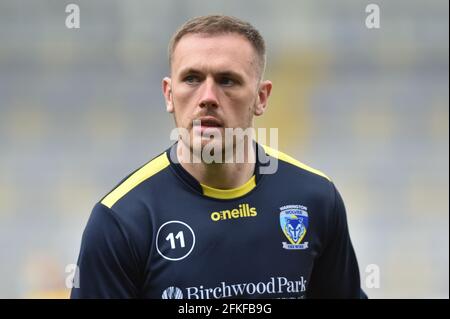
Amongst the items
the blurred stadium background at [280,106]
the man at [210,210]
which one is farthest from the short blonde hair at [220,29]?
the blurred stadium background at [280,106]

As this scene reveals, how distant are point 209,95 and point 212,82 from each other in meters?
0.06

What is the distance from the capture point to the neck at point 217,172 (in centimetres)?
285

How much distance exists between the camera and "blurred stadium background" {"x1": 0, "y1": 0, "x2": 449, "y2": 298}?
7453 mm

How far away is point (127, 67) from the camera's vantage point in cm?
800

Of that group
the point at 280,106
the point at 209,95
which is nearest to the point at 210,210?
Result: the point at 209,95

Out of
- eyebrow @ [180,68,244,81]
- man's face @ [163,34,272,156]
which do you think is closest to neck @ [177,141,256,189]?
man's face @ [163,34,272,156]

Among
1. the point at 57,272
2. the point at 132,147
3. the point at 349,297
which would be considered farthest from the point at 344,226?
the point at 132,147

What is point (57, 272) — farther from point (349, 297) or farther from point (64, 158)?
point (349, 297)

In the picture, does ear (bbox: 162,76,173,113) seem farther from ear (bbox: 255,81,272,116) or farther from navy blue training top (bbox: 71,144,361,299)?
ear (bbox: 255,81,272,116)

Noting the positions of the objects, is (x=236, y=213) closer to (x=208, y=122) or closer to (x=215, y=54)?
(x=208, y=122)

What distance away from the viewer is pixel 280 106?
789 cm

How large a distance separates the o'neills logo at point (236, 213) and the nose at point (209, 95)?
41 centimetres

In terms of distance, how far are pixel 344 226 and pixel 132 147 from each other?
483cm

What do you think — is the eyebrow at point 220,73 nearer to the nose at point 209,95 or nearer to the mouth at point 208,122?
the nose at point 209,95
